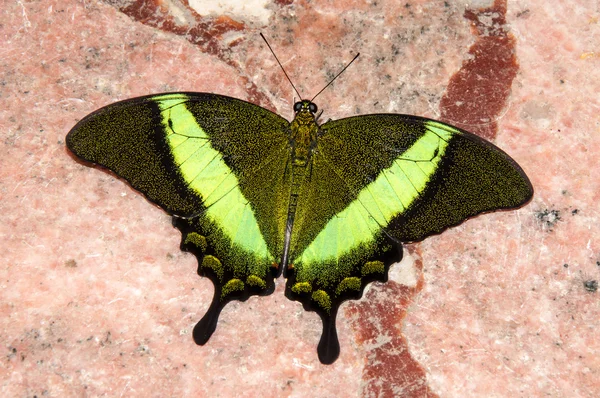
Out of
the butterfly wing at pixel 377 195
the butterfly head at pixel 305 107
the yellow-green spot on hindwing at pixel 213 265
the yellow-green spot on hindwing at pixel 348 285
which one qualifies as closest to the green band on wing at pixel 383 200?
the butterfly wing at pixel 377 195

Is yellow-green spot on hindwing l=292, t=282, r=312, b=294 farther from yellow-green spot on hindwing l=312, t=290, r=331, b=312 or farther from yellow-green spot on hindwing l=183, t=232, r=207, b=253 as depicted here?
yellow-green spot on hindwing l=183, t=232, r=207, b=253

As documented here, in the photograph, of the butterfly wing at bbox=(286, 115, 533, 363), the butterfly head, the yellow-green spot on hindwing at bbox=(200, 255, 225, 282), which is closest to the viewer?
the butterfly wing at bbox=(286, 115, 533, 363)

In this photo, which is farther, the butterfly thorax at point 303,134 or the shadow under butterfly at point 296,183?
the butterfly thorax at point 303,134

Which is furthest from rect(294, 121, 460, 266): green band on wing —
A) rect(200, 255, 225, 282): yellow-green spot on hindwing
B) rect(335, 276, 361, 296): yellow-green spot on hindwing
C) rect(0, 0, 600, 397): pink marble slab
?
rect(200, 255, 225, 282): yellow-green spot on hindwing

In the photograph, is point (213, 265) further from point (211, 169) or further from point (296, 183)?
point (296, 183)

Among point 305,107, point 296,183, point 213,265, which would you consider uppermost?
point 305,107

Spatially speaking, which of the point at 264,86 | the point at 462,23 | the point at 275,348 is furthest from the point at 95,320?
the point at 462,23

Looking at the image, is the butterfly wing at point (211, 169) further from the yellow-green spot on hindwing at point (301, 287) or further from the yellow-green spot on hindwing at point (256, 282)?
the yellow-green spot on hindwing at point (301, 287)

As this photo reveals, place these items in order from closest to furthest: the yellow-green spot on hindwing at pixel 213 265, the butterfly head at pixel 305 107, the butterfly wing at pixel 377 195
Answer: the butterfly wing at pixel 377 195 → the yellow-green spot on hindwing at pixel 213 265 → the butterfly head at pixel 305 107

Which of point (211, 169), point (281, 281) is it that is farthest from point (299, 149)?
point (281, 281)
